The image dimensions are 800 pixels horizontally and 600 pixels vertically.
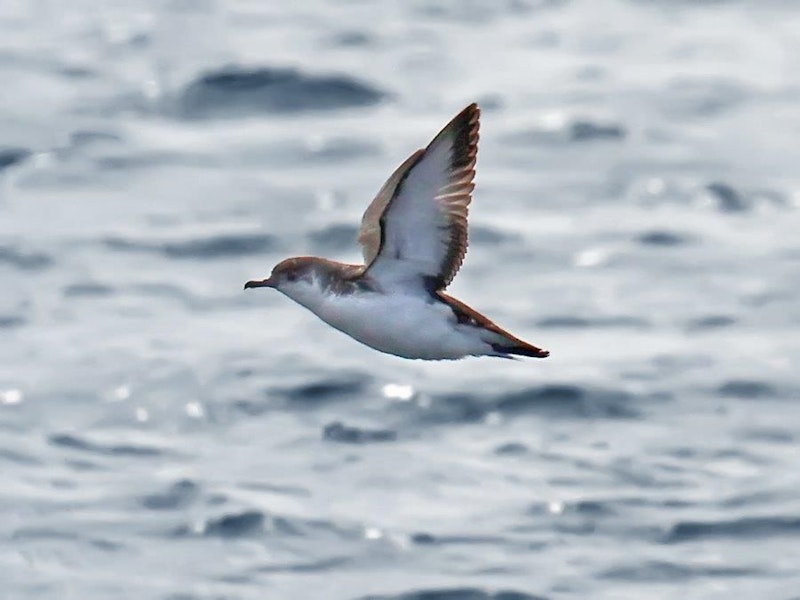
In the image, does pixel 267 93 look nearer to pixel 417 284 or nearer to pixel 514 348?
pixel 417 284

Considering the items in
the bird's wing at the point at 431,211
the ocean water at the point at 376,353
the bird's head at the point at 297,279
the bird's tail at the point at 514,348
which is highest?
the bird's wing at the point at 431,211

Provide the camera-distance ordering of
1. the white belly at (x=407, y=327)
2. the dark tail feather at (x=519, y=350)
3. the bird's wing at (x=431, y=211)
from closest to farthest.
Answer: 1. the bird's wing at (x=431, y=211)
2. the dark tail feather at (x=519, y=350)
3. the white belly at (x=407, y=327)

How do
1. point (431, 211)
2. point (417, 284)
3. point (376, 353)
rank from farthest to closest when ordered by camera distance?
point (376, 353), point (417, 284), point (431, 211)

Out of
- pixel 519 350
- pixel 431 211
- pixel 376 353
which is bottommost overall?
pixel 376 353

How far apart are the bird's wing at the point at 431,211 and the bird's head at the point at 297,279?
284 mm

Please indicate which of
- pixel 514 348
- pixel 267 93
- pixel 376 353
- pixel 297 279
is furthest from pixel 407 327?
pixel 267 93

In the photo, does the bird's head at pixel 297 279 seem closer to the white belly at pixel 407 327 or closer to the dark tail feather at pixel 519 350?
the white belly at pixel 407 327

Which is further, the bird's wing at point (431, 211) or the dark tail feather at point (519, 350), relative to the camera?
the dark tail feather at point (519, 350)

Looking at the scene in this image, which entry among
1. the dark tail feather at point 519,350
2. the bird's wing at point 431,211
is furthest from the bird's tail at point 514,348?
the bird's wing at point 431,211

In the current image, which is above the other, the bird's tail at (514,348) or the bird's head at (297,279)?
the bird's head at (297,279)

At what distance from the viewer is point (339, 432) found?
20.0 metres

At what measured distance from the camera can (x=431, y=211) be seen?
9.84 metres

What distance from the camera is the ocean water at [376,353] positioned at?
1795 cm

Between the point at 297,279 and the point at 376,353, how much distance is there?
1082 centimetres
